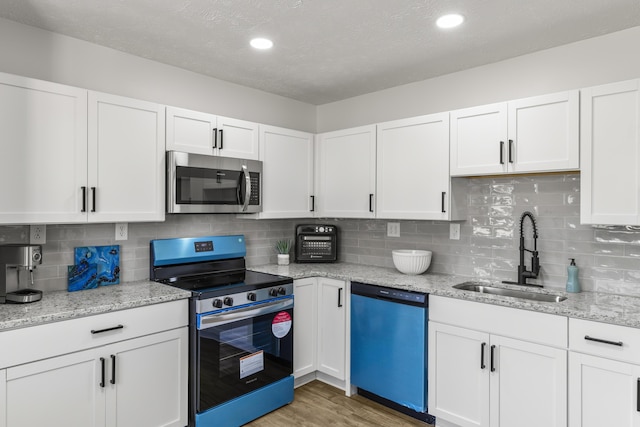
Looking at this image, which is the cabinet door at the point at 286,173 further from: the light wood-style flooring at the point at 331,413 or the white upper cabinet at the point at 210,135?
the light wood-style flooring at the point at 331,413

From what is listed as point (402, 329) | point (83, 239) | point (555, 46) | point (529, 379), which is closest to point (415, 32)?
point (555, 46)

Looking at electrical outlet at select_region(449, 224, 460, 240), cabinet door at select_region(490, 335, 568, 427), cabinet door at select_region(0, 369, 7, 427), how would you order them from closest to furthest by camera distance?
1. cabinet door at select_region(0, 369, 7, 427)
2. cabinet door at select_region(490, 335, 568, 427)
3. electrical outlet at select_region(449, 224, 460, 240)

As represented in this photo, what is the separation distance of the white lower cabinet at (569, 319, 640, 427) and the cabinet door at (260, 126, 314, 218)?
2.26m

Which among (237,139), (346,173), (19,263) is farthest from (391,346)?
(19,263)

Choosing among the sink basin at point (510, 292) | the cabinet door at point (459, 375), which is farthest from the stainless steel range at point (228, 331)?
the sink basin at point (510, 292)

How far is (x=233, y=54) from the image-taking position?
2.93 meters

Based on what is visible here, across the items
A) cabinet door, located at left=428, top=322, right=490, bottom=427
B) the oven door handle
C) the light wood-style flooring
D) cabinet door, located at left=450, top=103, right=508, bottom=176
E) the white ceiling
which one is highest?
the white ceiling

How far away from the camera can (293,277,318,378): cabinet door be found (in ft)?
10.7

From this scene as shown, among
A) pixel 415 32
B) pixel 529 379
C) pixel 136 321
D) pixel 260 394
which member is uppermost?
pixel 415 32

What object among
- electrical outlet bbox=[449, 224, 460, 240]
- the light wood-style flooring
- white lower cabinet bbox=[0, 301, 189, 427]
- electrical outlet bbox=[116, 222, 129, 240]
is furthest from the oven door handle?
electrical outlet bbox=[449, 224, 460, 240]

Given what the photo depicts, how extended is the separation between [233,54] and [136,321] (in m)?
A: 1.87

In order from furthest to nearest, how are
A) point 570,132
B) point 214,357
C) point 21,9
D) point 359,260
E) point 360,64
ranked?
point 359,260
point 360,64
point 214,357
point 570,132
point 21,9

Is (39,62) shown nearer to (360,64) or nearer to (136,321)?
(136,321)

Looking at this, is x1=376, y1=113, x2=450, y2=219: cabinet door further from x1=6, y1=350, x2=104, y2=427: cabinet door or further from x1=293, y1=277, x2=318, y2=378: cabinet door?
x1=6, y1=350, x2=104, y2=427: cabinet door
